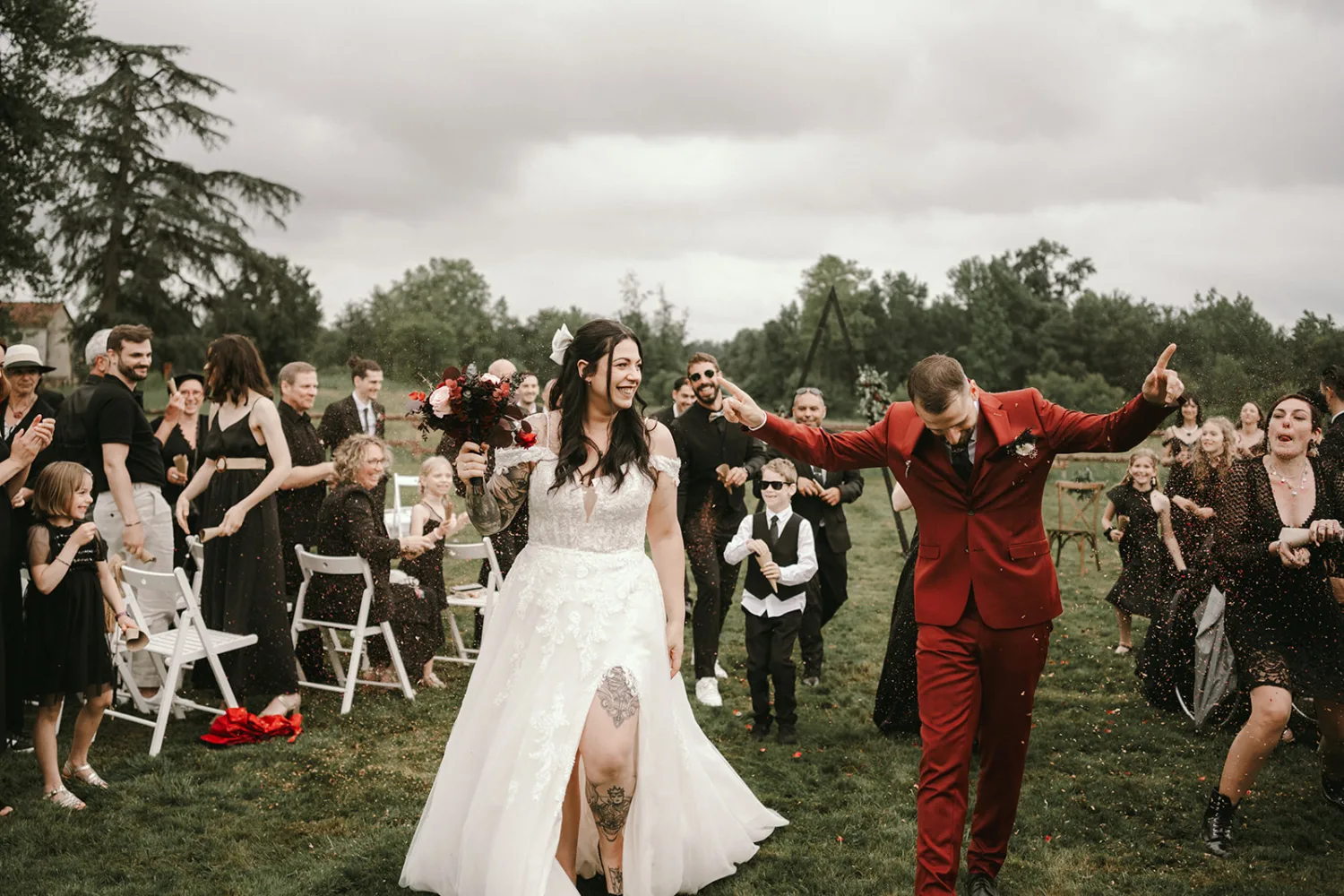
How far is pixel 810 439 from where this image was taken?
4109 mm

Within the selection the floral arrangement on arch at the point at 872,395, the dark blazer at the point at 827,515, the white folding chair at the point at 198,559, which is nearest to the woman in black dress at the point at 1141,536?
the dark blazer at the point at 827,515

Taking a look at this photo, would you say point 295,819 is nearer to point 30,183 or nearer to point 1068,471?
point 1068,471

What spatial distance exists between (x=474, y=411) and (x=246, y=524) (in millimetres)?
3299

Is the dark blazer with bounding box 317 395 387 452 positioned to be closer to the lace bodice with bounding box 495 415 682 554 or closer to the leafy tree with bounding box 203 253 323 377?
the lace bodice with bounding box 495 415 682 554

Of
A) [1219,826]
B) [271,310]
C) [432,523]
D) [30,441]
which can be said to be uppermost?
[271,310]

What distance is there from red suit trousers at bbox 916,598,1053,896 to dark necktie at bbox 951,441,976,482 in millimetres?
509

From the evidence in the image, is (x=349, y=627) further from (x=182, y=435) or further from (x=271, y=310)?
(x=271, y=310)

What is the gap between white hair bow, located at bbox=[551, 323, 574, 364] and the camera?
14.0 feet

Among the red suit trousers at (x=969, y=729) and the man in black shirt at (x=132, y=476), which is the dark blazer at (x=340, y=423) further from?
the red suit trousers at (x=969, y=729)

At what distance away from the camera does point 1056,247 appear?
70688 mm

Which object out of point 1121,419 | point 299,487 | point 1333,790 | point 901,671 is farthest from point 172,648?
point 1333,790

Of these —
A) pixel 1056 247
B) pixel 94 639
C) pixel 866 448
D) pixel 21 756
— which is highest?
pixel 1056 247

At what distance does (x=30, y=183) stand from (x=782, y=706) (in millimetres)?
21488

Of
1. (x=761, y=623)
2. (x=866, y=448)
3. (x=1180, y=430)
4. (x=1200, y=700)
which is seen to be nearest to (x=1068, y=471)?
(x=1180, y=430)
